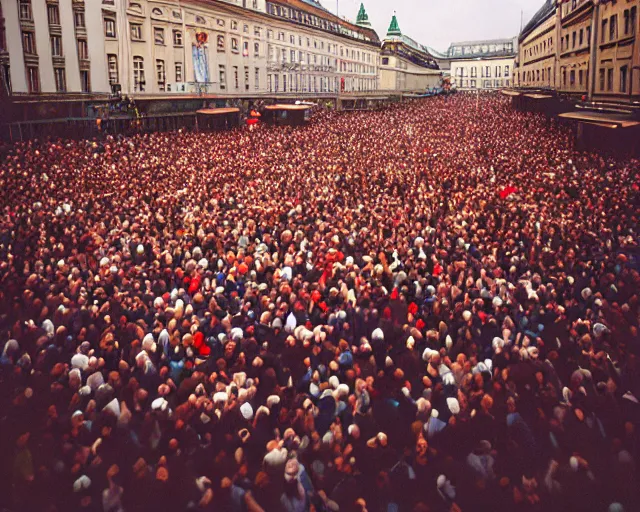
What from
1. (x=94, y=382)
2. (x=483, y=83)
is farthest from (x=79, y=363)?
(x=483, y=83)

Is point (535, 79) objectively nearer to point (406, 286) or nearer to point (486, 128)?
point (486, 128)

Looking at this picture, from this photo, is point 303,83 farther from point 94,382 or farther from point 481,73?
point 481,73

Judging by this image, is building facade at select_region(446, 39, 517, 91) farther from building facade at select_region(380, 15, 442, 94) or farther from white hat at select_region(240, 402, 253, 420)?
white hat at select_region(240, 402, 253, 420)

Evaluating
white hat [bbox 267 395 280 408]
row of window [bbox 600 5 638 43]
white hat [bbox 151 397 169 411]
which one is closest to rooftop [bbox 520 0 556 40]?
row of window [bbox 600 5 638 43]

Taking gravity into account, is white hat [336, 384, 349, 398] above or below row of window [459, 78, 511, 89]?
below

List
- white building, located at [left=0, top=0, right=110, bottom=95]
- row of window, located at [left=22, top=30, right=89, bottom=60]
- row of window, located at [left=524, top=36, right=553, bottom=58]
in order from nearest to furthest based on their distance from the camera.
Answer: white building, located at [left=0, top=0, right=110, bottom=95] → row of window, located at [left=22, top=30, right=89, bottom=60] → row of window, located at [left=524, top=36, right=553, bottom=58]

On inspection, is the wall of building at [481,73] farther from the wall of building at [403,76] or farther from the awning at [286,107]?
the awning at [286,107]

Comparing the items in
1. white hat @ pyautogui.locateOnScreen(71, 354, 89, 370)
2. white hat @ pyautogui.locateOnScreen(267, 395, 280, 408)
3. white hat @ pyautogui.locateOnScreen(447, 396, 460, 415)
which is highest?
white hat @ pyautogui.locateOnScreen(71, 354, 89, 370)
